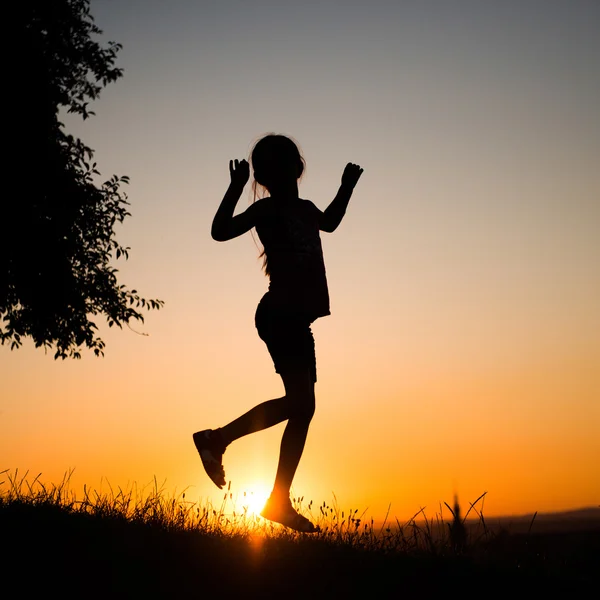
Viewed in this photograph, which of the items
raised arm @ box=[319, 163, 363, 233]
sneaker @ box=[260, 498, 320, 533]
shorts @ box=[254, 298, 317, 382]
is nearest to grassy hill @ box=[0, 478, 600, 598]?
sneaker @ box=[260, 498, 320, 533]

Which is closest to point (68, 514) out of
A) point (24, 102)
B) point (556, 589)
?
point (556, 589)

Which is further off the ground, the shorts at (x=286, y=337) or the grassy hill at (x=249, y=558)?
the shorts at (x=286, y=337)

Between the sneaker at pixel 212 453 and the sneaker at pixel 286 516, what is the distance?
17.1 inches

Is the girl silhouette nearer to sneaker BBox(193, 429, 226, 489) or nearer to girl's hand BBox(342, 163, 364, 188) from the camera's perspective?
sneaker BBox(193, 429, 226, 489)

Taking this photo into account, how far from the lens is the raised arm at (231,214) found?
559 centimetres

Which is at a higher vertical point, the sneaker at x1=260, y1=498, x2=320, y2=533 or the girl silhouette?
the girl silhouette

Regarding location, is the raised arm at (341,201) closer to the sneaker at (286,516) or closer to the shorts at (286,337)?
the shorts at (286,337)

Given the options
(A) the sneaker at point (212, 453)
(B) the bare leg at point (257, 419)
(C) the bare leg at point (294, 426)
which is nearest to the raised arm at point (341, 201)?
(C) the bare leg at point (294, 426)

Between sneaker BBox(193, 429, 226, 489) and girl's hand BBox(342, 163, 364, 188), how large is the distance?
2.41 m

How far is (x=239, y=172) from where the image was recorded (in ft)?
18.6

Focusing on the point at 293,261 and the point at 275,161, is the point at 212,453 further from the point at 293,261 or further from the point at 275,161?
the point at 275,161

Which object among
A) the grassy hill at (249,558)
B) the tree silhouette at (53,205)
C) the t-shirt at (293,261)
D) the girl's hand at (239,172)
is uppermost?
the tree silhouette at (53,205)

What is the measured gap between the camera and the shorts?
220 inches

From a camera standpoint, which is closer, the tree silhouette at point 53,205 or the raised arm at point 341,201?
the raised arm at point 341,201
